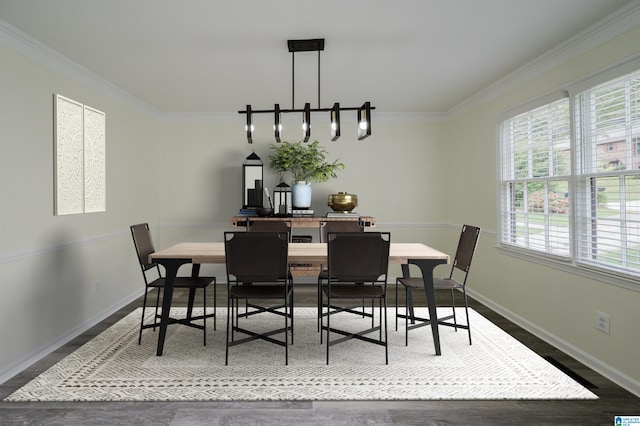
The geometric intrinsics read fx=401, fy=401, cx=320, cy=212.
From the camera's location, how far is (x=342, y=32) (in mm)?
2889

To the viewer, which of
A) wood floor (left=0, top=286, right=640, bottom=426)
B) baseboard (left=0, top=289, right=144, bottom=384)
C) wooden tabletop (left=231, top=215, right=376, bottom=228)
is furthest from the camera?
wooden tabletop (left=231, top=215, right=376, bottom=228)

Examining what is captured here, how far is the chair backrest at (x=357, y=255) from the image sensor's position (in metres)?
2.79

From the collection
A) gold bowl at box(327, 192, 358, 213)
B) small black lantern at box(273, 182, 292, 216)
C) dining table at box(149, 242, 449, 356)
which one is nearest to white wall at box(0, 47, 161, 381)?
dining table at box(149, 242, 449, 356)

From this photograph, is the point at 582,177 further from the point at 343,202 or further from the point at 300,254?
the point at 343,202

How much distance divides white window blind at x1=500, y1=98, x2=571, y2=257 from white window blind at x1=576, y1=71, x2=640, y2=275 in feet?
0.60

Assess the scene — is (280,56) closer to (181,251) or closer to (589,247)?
(181,251)

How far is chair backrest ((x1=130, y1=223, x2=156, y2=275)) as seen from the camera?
10.4ft

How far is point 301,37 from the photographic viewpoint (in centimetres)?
298

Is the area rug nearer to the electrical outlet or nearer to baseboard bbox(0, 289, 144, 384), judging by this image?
baseboard bbox(0, 289, 144, 384)

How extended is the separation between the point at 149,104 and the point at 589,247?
4948 mm

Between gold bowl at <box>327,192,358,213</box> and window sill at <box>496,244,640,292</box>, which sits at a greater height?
gold bowl at <box>327,192,358,213</box>

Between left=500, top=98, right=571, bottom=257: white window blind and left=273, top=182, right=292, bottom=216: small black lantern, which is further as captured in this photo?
left=273, top=182, right=292, bottom=216: small black lantern

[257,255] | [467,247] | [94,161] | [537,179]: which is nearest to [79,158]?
[94,161]

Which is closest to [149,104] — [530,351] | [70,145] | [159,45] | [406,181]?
A: [70,145]
